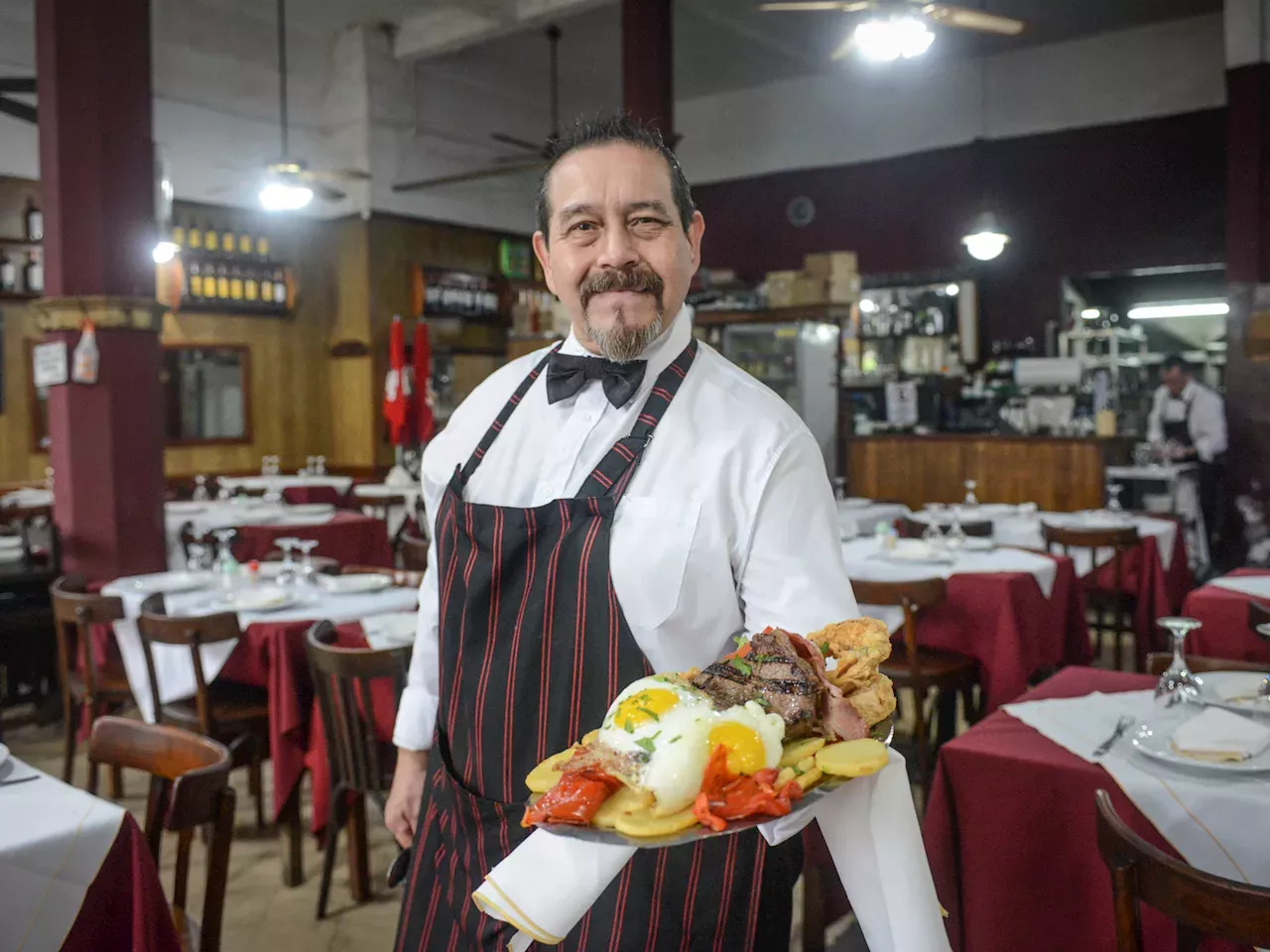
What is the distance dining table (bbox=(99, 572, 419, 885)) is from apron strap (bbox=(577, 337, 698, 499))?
211 centimetres

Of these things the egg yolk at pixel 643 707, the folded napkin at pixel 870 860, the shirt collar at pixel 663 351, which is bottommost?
the folded napkin at pixel 870 860

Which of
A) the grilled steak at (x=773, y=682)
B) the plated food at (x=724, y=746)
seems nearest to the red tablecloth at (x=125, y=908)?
the plated food at (x=724, y=746)

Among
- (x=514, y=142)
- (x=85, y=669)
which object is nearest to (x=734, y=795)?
(x=85, y=669)

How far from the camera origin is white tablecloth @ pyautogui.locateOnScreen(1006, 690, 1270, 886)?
170cm

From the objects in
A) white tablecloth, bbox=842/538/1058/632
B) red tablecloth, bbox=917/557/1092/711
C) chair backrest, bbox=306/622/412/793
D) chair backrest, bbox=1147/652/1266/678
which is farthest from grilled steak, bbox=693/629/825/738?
red tablecloth, bbox=917/557/1092/711

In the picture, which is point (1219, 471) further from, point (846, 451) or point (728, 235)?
point (728, 235)

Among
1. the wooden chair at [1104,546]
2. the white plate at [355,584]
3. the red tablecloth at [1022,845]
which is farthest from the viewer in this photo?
the wooden chair at [1104,546]

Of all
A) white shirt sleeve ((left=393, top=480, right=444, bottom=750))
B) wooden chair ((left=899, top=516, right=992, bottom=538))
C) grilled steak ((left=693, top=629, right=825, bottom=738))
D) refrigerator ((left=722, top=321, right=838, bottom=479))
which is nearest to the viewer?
grilled steak ((left=693, top=629, right=825, bottom=738))

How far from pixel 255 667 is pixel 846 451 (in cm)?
610

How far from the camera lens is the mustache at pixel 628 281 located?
1.46 metres

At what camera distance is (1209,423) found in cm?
898

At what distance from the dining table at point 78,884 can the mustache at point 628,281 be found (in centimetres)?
116

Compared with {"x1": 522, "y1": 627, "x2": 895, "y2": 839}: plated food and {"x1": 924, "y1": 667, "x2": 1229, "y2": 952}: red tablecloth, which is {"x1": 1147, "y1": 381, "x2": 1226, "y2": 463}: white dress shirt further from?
{"x1": 522, "y1": 627, "x2": 895, "y2": 839}: plated food

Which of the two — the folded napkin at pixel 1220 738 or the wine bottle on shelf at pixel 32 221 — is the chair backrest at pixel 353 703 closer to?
the folded napkin at pixel 1220 738
